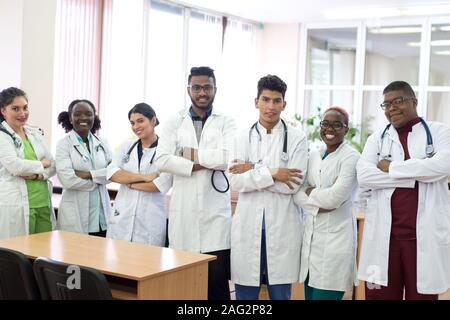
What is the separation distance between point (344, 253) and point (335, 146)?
620mm

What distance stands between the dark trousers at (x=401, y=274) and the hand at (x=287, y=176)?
2.08 ft

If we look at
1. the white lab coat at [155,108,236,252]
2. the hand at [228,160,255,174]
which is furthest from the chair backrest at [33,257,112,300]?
the hand at [228,160,255,174]

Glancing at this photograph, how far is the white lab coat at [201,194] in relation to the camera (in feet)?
11.8

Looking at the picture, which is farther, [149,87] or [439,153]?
[149,87]

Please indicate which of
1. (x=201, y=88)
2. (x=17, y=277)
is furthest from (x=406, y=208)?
(x=17, y=277)

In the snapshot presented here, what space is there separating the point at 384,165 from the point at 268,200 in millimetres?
694

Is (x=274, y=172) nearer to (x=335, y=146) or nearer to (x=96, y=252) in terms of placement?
(x=335, y=146)

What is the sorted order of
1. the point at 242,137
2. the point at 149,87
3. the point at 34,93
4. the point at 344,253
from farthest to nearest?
the point at 149,87 → the point at 34,93 → the point at 242,137 → the point at 344,253

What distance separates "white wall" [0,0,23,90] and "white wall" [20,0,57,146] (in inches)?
1.7

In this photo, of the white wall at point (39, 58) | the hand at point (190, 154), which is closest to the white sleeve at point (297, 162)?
the hand at point (190, 154)

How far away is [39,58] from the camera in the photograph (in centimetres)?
555
